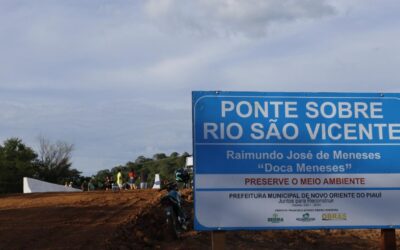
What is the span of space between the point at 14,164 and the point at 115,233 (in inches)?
2168

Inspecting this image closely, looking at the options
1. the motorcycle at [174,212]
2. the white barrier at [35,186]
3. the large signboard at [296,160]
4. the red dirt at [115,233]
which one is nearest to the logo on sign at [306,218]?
the large signboard at [296,160]

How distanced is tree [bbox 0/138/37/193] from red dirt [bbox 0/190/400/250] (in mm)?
46317

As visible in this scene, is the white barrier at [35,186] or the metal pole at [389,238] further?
the white barrier at [35,186]

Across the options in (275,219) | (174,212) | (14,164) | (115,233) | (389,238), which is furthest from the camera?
(14,164)

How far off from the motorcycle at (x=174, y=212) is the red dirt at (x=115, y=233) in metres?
0.23

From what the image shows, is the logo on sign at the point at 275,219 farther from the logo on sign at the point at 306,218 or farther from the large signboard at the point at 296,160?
the logo on sign at the point at 306,218

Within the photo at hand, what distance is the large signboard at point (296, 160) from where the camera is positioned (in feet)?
23.8

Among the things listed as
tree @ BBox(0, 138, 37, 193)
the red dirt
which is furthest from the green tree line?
the red dirt

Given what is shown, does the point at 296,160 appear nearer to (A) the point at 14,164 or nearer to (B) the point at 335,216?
(B) the point at 335,216

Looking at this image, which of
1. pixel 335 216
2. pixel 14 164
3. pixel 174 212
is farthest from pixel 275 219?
pixel 14 164

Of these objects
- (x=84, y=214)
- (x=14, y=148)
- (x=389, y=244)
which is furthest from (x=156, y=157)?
(x=389, y=244)

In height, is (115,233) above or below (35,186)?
below

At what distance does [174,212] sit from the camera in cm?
1458

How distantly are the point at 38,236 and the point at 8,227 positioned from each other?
4.40ft
